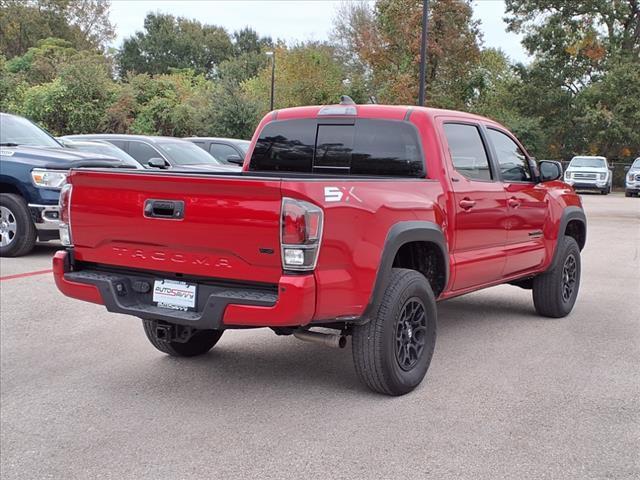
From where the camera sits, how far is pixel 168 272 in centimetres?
449

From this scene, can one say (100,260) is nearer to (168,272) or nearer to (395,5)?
(168,272)

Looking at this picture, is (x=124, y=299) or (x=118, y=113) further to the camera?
(x=118, y=113)

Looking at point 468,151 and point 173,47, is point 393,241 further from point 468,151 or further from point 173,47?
point 173,47

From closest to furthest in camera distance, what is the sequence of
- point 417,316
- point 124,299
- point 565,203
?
point 124,299, point 417,316, point 565,203

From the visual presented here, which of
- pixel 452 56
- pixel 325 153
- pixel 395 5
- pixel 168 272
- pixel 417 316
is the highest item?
pixel 395 5

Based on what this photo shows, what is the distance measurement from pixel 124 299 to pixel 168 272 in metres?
0.37

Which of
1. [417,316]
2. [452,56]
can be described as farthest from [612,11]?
[417,316]

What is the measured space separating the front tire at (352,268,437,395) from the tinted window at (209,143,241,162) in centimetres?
1271

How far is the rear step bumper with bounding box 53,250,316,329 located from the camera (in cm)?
405

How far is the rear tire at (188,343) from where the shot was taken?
18.5ft

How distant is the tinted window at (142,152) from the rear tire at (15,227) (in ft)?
13.7

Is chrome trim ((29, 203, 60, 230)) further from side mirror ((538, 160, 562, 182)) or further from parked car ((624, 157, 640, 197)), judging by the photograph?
parked car ((624, 157, 640, 197))

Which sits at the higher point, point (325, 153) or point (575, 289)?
point (325, 153)

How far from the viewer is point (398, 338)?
4824mm
